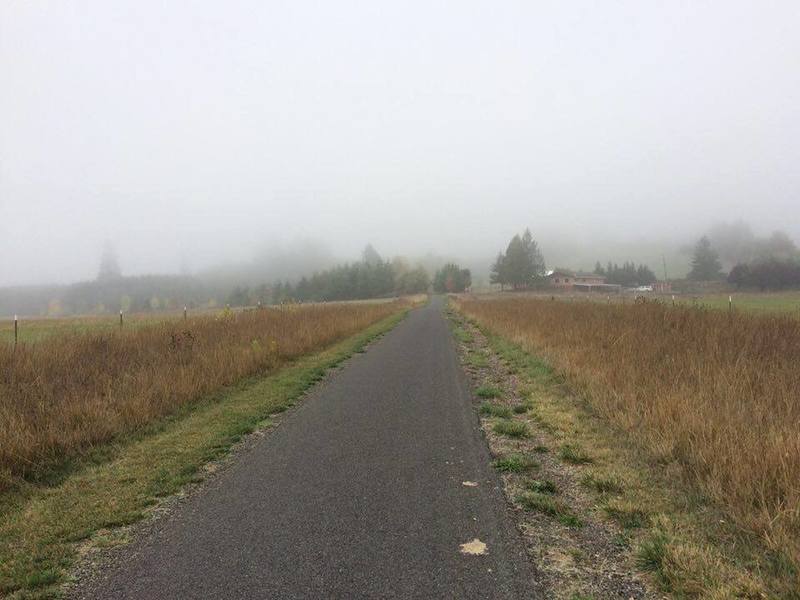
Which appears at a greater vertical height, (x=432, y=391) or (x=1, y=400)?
(x=1, y=400)

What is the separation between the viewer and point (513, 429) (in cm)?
598

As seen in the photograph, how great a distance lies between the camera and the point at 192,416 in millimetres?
7230

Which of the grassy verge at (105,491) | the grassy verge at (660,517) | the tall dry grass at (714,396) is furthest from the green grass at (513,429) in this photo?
the grassy verge at (105,491)

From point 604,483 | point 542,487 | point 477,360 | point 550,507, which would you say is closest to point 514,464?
point 542,487

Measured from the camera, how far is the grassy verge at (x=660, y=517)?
266 cm

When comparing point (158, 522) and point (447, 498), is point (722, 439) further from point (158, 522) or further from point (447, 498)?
→ point (158, 522)

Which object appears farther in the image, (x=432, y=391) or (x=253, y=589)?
(x=432, y=391)

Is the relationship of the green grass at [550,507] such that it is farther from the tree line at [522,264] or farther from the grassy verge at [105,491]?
the tree line at [522,264]

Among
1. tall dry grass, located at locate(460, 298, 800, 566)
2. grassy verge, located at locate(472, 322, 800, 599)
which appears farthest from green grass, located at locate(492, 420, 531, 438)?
tall dry grass, located at locate(460, 298, 800, 566)

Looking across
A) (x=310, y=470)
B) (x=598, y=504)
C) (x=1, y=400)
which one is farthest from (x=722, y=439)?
(x=1, y=400)

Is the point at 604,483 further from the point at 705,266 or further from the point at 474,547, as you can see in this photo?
the point at 705,266

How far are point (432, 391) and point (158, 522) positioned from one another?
17.6 ft

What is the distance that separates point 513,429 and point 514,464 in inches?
49.0

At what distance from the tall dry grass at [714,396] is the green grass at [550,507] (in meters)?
1.13
